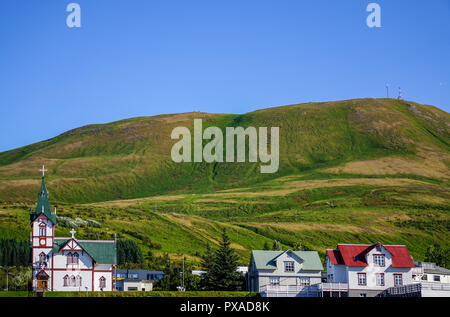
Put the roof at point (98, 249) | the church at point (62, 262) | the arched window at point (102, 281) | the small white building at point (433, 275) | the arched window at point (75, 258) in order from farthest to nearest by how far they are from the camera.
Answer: the small white building at point (433, 275) → the arched window at point (102, 281) → the roof at point (98, 249) → the arched window at point (75, 258) → the church at point (62, 262)

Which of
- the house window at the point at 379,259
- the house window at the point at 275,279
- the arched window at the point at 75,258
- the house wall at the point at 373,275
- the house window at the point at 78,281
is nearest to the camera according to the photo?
the house wall at the point at 373,275

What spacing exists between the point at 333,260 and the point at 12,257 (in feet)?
253

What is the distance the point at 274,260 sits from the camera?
10219cm

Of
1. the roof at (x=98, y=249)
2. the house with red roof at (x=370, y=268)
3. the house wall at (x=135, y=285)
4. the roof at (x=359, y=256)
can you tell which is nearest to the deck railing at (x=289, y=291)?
the house with red roof at (x=370, y=268)

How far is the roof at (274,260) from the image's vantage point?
102 m

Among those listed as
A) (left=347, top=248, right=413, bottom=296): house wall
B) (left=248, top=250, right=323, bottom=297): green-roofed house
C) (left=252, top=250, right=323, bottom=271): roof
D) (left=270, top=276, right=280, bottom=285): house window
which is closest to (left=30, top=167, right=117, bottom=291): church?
(left=252, top=250, right=323, bottom=271): roof

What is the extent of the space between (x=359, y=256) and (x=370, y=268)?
2204mm

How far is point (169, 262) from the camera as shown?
6363 inches

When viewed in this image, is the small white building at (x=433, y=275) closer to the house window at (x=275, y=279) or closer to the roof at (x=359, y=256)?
the roof at (x=359, y=256)

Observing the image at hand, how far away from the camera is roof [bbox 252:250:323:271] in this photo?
101625 millimetres

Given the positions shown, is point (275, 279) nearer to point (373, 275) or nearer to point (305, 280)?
point (305, 280)

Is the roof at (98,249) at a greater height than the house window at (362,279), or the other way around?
the roof at (98,249)
